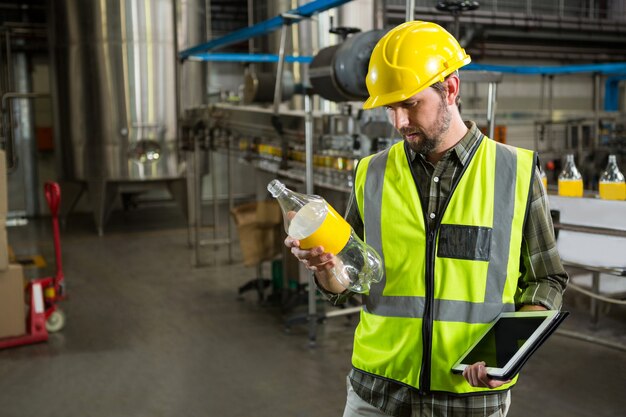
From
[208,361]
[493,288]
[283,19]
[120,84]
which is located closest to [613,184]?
[283,19]

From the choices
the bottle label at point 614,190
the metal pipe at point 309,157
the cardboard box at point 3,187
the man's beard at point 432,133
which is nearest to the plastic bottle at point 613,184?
the bottle label at point 614,190

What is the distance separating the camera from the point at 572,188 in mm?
4160

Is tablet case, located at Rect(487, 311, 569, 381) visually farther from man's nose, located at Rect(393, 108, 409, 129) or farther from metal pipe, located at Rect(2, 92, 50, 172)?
metal pipe, located at Rect(2, 92, 50, 172)

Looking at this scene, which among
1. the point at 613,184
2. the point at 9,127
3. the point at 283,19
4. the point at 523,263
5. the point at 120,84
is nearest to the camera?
the point at 523,263

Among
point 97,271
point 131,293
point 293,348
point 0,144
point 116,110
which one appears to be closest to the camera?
point 293,348

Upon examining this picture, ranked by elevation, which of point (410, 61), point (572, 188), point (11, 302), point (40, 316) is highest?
point (410, 61)

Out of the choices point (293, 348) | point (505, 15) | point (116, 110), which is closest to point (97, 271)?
point (116, 110)

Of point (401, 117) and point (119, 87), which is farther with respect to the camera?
point (119, 87)

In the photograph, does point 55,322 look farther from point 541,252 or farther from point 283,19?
point 541,252

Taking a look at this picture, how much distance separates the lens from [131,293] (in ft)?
19.4

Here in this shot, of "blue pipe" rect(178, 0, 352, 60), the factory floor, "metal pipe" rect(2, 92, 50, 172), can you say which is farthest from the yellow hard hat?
"metal pipe" rect(2, 92, 50, 172)

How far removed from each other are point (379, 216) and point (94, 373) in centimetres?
308

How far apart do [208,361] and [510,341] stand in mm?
3120

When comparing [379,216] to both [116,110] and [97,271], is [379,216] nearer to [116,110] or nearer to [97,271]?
[97,271]
